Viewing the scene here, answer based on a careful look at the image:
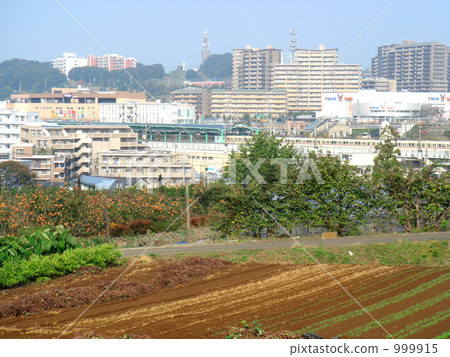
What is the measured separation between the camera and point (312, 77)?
123 ft

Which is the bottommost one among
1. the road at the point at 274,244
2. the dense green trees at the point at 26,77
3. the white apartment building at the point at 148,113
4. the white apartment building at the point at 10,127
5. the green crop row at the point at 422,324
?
the road at the point at 274,244

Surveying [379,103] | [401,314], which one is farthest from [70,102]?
[401,314]

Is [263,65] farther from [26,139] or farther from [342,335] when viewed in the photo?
[342,335]

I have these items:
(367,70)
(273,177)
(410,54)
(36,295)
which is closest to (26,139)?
(273,177)

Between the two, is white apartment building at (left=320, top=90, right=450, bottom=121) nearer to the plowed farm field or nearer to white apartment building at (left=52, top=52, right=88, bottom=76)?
white apartment building at (left=52, top=52, right=88, bottom=76)

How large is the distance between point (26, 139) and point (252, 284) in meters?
18.5

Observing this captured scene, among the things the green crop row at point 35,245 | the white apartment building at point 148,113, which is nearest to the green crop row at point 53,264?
the green crop row at point 35,245

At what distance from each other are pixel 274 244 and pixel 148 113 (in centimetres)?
2437

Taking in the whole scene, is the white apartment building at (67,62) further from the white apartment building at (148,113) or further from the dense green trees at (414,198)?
the dense green trees at (414,198)

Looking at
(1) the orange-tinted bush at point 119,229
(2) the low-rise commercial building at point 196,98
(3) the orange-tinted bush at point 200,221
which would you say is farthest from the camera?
(2) the low-rise commercial building at point 196,98

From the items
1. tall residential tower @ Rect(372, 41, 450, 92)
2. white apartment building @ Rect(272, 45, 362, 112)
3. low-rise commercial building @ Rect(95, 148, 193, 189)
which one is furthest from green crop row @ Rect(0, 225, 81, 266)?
tall residential tower @ Rect(372, 41, 450, 92)

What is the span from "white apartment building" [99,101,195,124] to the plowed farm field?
73.7 feet

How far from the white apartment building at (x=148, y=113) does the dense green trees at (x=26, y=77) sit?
3.93m

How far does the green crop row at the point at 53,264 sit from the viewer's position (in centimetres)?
390
